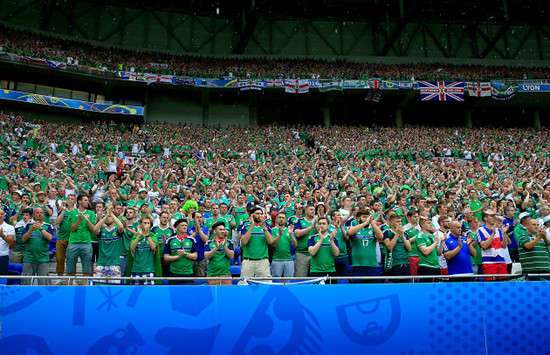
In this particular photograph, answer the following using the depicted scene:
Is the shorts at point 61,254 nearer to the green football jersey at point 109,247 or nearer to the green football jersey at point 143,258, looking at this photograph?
the green football jersey at point 109,247

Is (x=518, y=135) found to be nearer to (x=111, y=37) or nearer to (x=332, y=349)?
(x=332, y=349)

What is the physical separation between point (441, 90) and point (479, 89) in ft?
10.2

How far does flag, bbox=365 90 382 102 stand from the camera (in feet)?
102

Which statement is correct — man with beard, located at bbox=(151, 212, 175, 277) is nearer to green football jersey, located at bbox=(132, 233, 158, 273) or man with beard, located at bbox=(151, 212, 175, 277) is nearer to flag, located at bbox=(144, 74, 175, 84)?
green football jersey, located at bbox=(132, 233, 158, 273)

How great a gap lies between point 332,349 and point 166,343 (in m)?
1.92

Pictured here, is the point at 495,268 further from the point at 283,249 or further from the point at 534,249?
the point at 283,249

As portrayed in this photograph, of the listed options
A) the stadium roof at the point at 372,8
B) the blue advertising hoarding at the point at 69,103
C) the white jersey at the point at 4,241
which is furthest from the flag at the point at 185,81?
the white jersey at the point at 4,241

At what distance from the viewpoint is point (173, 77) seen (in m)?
29.5

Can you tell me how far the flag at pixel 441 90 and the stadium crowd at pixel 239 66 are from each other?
3.00 feet

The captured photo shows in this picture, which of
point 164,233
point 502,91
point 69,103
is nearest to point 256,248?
point 164,233

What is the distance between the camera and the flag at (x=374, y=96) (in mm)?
31122

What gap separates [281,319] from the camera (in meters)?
4.68

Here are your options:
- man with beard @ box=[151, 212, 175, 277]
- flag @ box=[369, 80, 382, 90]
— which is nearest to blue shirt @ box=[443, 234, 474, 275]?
man with beard @ box=[151, 212, 175, 277]

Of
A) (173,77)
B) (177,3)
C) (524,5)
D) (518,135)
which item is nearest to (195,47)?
(177,3)
